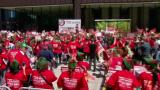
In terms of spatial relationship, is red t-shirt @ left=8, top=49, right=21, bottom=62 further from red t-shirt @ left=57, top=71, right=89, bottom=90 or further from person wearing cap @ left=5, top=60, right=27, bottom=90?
red t-shirt @ left=57, top=71, right=89, bottom=90

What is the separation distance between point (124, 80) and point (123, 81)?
0.03 meters

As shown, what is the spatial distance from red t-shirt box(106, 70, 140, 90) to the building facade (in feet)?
124

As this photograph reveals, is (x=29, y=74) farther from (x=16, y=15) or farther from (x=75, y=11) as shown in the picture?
(x=16, y=15)

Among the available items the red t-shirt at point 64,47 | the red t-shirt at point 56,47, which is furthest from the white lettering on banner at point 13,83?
the red t-shirt at point 64,47

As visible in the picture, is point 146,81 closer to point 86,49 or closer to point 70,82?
point 70,82

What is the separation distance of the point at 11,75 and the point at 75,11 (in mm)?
37460

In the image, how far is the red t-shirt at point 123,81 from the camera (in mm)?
8773

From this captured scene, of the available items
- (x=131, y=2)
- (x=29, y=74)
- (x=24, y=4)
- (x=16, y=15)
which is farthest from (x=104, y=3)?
(x=29, y=74)

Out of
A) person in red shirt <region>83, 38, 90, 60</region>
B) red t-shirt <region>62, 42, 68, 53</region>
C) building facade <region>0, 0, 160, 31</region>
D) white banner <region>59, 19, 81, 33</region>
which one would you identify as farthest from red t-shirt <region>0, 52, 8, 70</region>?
building facade <region>0, 0, 160, 31</region>

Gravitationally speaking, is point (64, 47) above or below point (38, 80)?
below

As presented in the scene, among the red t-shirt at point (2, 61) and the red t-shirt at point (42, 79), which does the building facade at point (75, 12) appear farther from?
the red t-shirt at point (42, 79)

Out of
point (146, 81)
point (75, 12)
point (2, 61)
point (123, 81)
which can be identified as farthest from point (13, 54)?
point (75, 12)

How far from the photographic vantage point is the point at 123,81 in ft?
28.9

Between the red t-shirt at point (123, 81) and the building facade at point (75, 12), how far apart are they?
37.8m
